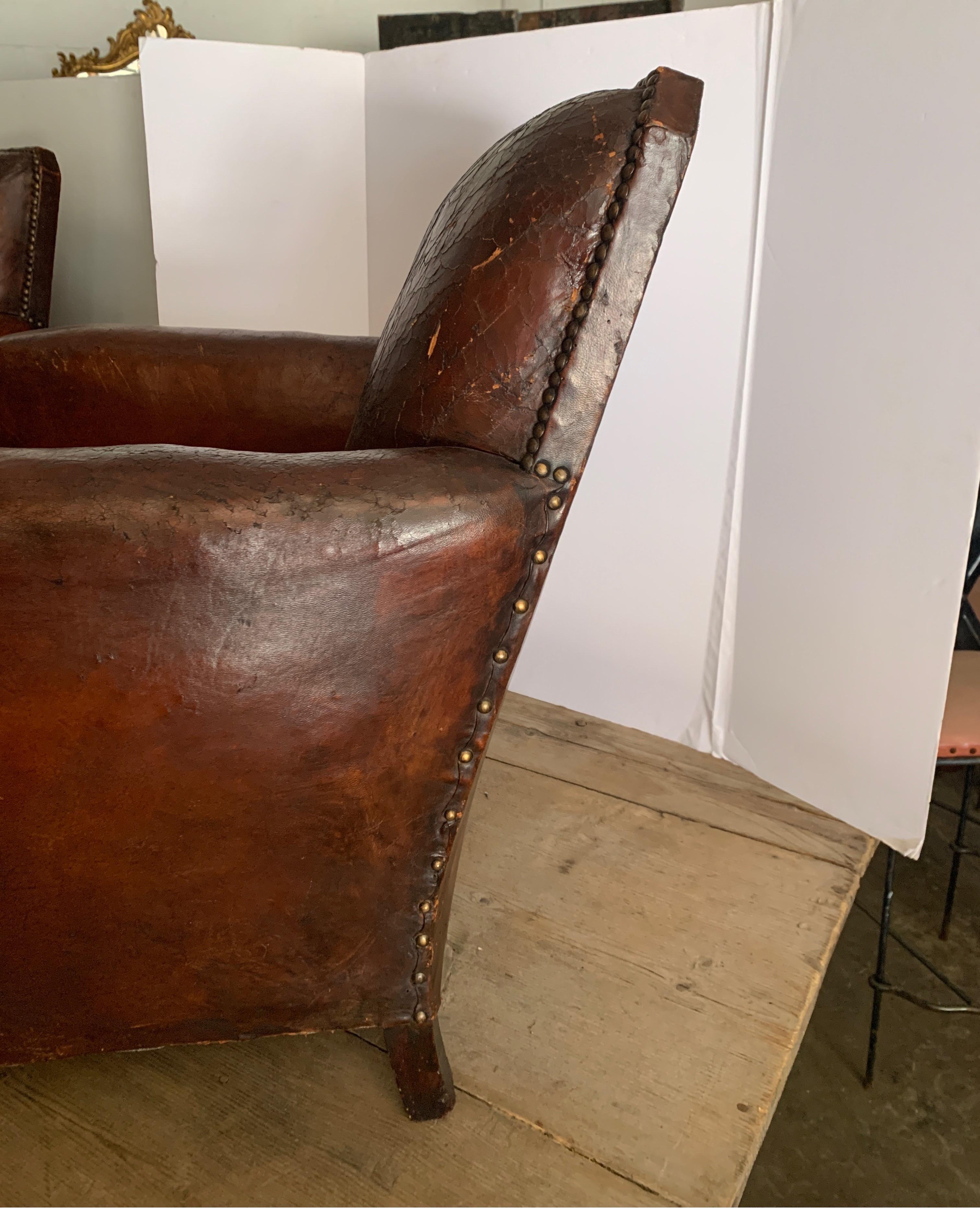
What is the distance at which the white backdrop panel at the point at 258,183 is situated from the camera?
1665 mm

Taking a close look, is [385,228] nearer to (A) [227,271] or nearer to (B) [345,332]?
(B) [345,332]

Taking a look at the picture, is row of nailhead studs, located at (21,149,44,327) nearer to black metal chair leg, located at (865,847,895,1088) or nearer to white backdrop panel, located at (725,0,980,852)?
white backdrop panel, located at (725,0,980,852)

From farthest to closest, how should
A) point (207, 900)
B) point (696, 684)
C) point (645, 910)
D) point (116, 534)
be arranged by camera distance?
point (696, 684)
point (645, 910)
point (207, 900)
point (116, 534)

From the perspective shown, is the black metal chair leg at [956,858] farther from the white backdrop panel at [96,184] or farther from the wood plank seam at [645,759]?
the white backdrop panel at [96,184]

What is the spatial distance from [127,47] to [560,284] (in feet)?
7.55

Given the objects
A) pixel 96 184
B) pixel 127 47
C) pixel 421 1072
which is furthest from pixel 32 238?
pixel 421 1072

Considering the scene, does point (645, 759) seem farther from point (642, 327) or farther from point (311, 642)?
point (311, 642)

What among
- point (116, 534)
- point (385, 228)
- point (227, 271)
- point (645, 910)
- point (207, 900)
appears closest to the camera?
point (116, 534)

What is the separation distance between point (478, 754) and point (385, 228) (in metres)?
1.25

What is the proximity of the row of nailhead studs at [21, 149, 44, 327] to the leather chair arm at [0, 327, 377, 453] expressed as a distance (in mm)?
882

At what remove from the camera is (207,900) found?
73 cm

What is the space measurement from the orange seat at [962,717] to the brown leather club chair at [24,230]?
1913 mm

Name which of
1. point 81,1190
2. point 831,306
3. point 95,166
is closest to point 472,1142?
point 81,1190

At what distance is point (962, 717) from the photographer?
1175 millimetres
